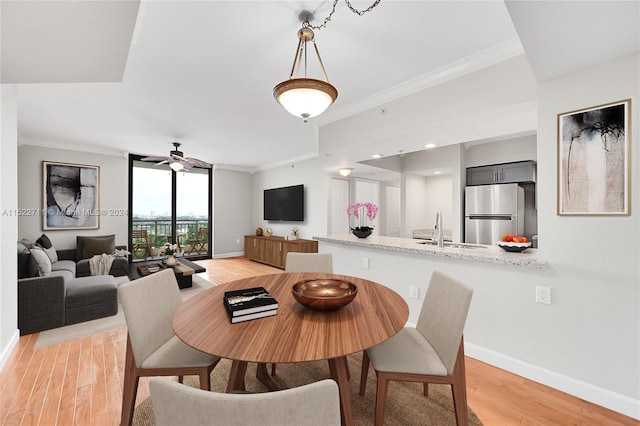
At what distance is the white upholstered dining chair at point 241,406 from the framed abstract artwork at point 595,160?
2.10 meters

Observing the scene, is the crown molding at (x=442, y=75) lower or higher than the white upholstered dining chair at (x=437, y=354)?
higher

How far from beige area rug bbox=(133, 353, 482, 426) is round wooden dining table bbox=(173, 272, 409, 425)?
582mm

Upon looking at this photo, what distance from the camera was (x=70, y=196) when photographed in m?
4.95

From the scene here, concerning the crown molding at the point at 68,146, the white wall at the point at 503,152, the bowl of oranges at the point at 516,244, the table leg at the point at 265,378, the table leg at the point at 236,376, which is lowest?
the table leg at the point at 265,378

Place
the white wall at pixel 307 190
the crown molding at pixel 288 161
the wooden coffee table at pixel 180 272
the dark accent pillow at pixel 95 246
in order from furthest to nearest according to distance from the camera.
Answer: the crown molding at pixel 288 161 < the white wall at pixel 307 190 < the dark accent pillow at pixel 95 246 < the wooden coffee table at pixel 180 272

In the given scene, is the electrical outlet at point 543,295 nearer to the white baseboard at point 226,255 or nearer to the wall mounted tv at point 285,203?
the wall mounted tv at point 285,203

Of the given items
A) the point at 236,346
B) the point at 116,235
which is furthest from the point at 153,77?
the point at 116,235

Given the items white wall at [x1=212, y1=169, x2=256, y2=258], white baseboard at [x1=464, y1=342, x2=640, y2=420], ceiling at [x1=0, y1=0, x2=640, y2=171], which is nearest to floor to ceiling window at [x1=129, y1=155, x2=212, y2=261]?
white wall at [x1=212, y1=169, x2=256, y2=258]

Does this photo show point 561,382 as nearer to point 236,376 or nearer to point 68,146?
point 236,376

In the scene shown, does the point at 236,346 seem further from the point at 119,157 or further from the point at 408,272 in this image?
the point at 119,157

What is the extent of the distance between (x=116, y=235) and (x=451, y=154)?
22.0 feet

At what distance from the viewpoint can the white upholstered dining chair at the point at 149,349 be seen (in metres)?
1.31

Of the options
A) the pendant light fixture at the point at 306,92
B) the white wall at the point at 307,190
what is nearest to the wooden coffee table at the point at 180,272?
the white wall at the point at 307,190

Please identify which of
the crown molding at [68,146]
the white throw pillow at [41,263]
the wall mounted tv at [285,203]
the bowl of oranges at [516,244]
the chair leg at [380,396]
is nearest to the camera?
the chair leg at [380,396]
